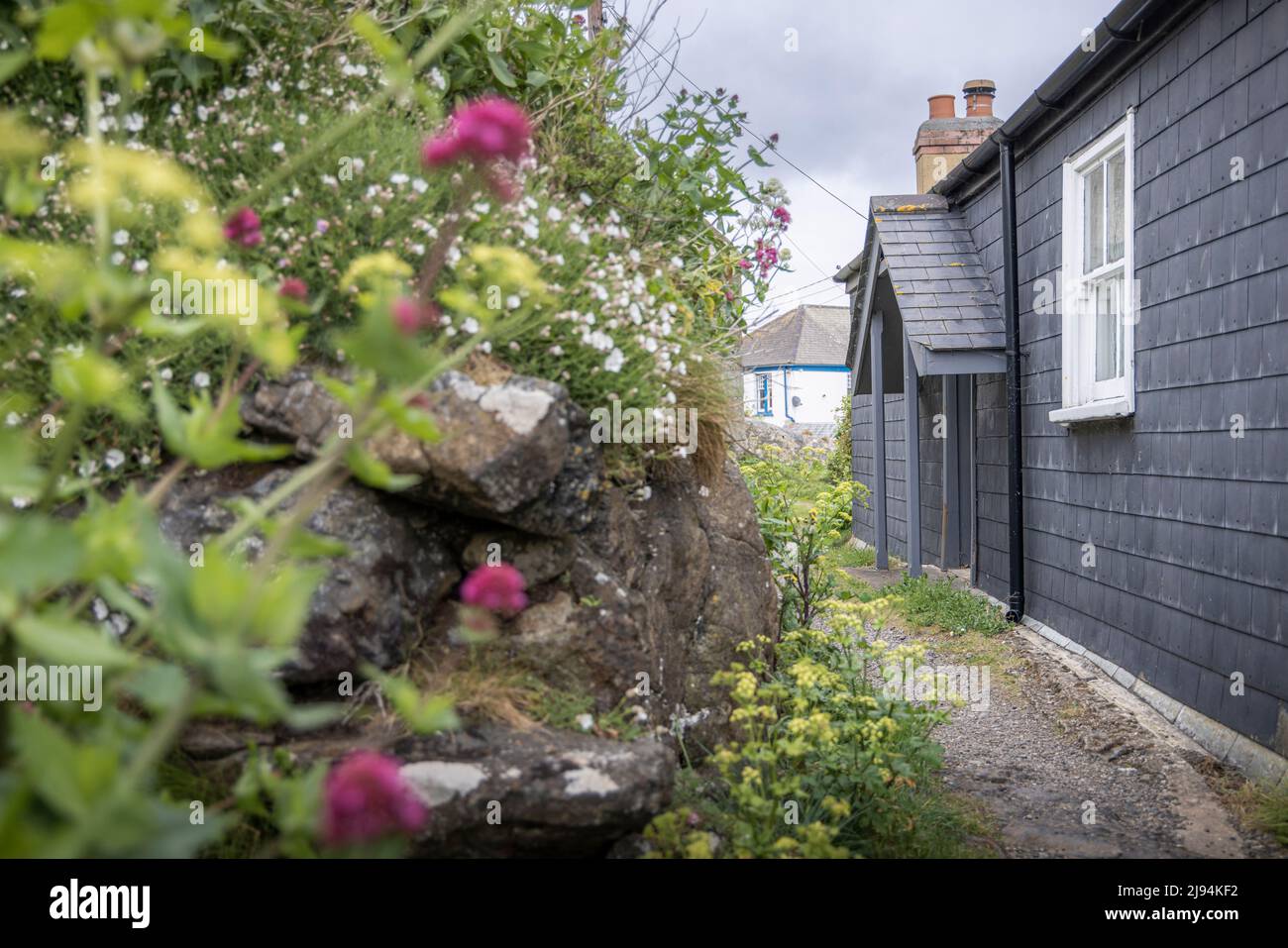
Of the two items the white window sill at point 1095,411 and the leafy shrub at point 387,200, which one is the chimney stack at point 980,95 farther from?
the leafy shrub at point 387,200

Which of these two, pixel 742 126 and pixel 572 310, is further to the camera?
pixel 742 126

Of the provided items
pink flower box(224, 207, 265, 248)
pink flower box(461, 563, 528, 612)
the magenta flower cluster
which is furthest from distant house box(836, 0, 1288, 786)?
pink flower box(224, 207, 265, 248)

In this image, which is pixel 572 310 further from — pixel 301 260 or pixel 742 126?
pixel 742 126

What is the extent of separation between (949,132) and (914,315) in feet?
15.0

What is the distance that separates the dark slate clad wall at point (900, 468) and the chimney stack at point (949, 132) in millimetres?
2644

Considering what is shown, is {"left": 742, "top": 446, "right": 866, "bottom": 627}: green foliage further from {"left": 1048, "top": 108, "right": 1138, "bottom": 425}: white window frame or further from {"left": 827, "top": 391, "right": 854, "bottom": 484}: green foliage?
{"left": 827, "top": 391, "right": 854, "bottom": 484}: green foliage

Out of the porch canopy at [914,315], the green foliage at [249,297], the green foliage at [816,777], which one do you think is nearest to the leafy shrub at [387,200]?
the green foliage at [249,297]

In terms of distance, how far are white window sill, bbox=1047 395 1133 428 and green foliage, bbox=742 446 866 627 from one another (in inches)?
65.4

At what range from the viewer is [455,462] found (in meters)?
2.77

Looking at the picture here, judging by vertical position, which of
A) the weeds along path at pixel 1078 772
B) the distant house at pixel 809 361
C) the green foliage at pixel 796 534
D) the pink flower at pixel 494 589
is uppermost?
the distant house at pixel 809 361

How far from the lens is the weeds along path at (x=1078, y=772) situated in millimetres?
3748
